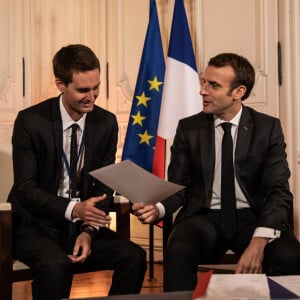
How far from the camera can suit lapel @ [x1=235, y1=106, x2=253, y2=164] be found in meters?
2.46

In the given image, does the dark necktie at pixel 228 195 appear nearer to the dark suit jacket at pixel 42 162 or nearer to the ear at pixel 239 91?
the ear at pixel 239 91

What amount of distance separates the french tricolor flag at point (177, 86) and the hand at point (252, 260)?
1425mm

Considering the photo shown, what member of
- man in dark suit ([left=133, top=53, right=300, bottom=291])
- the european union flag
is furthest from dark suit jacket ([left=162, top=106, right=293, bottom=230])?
the european union flag

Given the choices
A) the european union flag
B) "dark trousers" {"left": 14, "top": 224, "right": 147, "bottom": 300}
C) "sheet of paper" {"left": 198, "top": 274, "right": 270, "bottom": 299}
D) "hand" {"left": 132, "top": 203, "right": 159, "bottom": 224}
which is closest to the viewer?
"sheet of paper" {"left": 198, "top": 274, "right": 270, "bottom": 299}

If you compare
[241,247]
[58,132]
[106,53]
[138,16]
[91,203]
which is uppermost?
[138,16]

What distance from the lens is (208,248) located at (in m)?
2.36

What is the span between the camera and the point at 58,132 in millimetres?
2393

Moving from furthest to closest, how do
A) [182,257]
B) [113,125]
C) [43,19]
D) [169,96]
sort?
[43,19]
[169,96]
[113,125]
[182,257]

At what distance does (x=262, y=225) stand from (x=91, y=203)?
0.70 m

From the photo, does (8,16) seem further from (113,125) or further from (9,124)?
(113,125)

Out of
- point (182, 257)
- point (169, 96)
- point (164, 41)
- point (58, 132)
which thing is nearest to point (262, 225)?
point (182, 257)

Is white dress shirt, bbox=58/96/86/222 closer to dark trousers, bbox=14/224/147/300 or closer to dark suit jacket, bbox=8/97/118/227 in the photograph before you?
dark suit jacket, bbox=8/97/118/227

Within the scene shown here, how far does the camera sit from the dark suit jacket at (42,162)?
92.3 inches

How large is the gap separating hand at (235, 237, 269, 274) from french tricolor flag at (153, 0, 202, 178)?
4.67 ft
